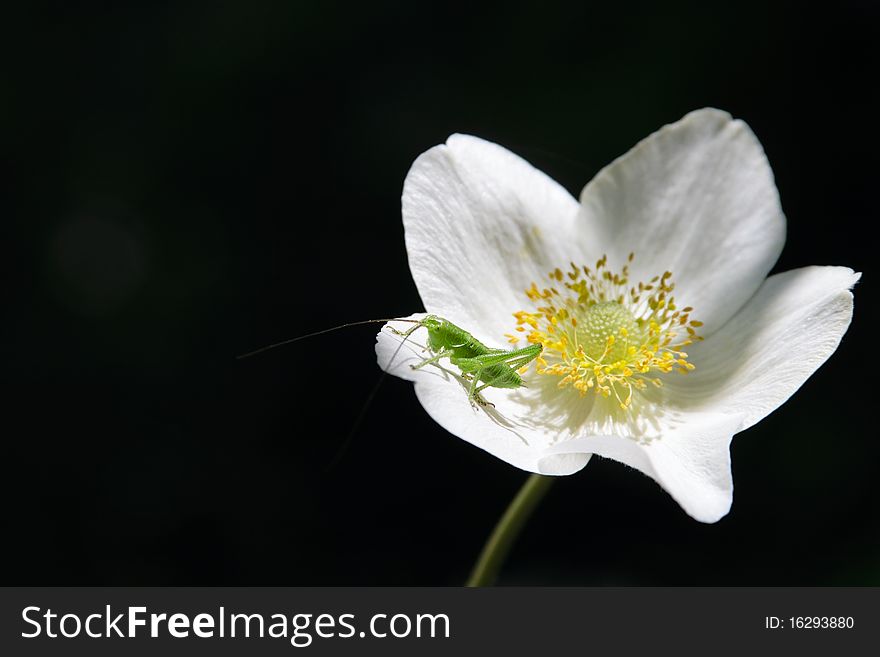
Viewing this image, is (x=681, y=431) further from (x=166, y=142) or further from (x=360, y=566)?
(x=166, y=142)

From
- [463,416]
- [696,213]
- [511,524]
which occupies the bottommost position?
[511,524]

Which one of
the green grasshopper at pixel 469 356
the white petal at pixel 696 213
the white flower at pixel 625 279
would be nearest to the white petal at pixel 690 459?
the white flower at pixel 625 279

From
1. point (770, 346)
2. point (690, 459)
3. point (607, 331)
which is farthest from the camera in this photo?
point (607, 331)

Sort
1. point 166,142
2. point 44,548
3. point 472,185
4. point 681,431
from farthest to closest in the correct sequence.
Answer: point 166,142
point 44,548
point 472,185
point 681,431

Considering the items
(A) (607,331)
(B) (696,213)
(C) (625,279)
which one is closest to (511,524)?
(A) (607,331)

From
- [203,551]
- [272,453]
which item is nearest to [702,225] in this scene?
[272,453]

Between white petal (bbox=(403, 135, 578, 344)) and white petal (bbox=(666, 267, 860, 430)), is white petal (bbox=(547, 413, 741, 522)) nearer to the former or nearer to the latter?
white petal (bbox=(666, 267, 860, 430))

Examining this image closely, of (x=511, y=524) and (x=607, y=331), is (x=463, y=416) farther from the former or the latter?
(x=607, y=331)
